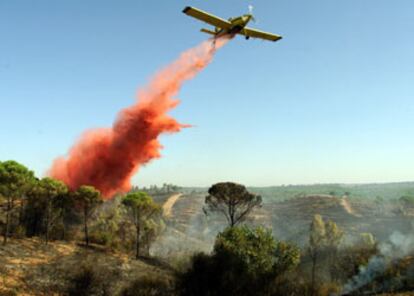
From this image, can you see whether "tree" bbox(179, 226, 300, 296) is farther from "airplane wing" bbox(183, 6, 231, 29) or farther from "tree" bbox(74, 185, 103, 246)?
"airplane wing" bbox(183, 6, 231, 29)

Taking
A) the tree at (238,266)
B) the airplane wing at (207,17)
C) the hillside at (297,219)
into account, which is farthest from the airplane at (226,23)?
the hillside at (297,219)

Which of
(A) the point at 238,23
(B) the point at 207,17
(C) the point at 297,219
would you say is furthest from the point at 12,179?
(C) the point at 297,219

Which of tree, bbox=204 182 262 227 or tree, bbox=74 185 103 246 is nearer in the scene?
tree, bbox=74 185 103 246

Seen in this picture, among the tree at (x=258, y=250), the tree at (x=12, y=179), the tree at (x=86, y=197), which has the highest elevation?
the tree at (x=12, y=179)

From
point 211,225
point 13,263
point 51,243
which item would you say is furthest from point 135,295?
point 211,225

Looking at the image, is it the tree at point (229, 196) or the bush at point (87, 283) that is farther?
the tree at point (229, 196)

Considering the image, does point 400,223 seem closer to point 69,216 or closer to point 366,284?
point 366,284

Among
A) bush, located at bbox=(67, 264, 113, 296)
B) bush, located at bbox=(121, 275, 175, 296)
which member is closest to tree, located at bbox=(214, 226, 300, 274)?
bush, located at bbox=(121, 275, 175, 296)

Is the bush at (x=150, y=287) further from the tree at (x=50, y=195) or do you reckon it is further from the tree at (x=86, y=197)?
the tree at (x=50, y=195)
